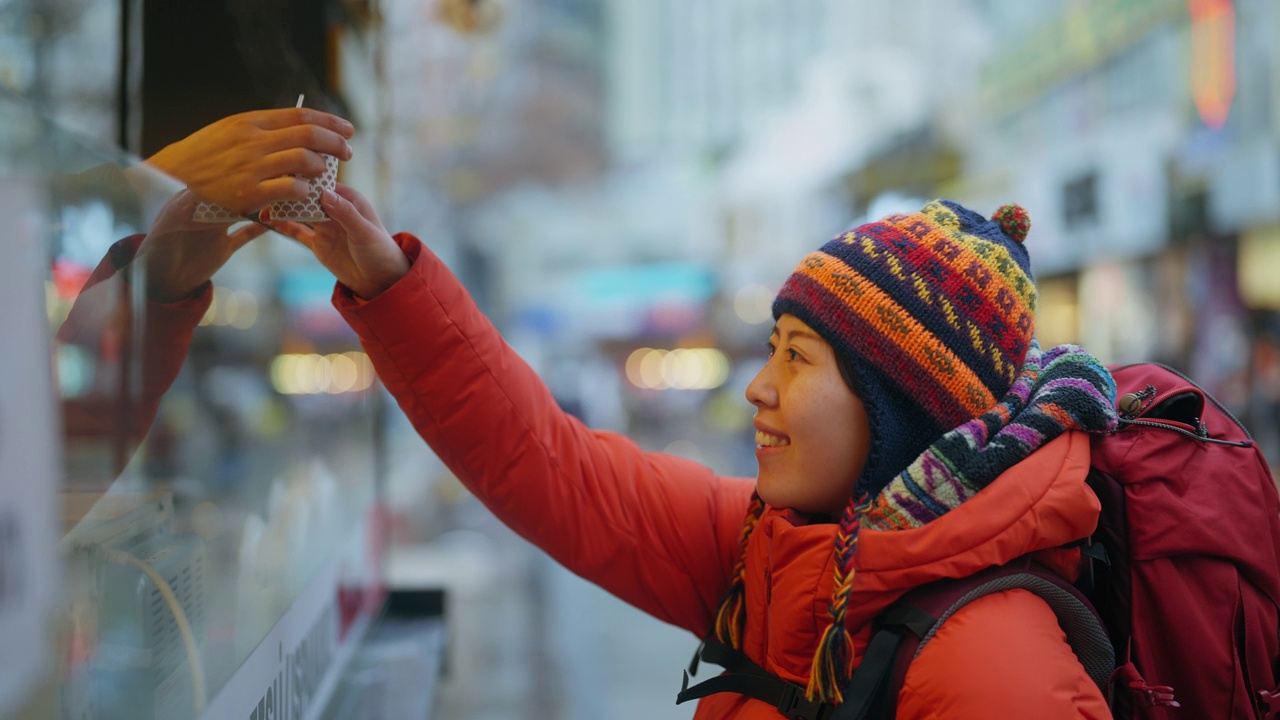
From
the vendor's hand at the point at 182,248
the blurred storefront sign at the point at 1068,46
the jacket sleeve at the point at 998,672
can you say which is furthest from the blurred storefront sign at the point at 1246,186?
the vendor's hand at the point at 182,248

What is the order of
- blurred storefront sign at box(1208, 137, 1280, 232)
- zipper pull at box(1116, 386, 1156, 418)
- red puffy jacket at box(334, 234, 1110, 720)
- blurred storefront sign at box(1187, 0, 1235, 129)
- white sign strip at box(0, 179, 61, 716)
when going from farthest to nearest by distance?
blurred storefront sign at box(1187, 0, 1235, 129) < blurred storefront sign at box(1208, 137, 1280, 232) < zipper pull at box(1116, 386, 1156, 418) < red puffy jacket at box(334, 234, 1110, 720) < white sign strip at box(0, 179, 61, 716)

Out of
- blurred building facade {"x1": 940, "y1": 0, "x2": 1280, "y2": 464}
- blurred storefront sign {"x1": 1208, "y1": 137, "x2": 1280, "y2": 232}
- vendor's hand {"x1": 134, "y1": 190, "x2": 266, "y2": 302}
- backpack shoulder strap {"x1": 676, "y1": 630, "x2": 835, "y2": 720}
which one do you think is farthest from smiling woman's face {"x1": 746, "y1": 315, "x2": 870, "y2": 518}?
blurred storefront sign {"x1": 1208, "y1": 137, "x2": 1280, "y2": 232}

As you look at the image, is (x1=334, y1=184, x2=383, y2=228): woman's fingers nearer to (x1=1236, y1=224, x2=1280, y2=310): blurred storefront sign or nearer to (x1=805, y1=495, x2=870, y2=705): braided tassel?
(x1=805, y1=495, x2=870, y2=705): braided tassel

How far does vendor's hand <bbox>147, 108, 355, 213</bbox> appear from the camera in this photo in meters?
1.21

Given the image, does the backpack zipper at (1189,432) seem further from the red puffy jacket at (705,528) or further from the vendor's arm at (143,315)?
the vendor's arm at (143,315)

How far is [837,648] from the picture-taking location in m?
1.17

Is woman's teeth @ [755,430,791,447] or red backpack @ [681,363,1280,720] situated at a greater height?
woman's teeth @ [755,430,791,447]

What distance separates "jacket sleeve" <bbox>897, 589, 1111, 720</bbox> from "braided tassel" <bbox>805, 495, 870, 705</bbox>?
0.24 feet

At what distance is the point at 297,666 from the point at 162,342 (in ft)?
2.11

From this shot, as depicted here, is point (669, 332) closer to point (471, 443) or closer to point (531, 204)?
point (531, 204)

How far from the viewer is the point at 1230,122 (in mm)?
11188

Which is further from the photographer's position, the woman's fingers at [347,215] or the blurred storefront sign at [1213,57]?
the blurred storefront sign at [1213,57]

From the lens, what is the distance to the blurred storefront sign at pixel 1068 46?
40.0 ft

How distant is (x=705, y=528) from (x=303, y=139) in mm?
878
